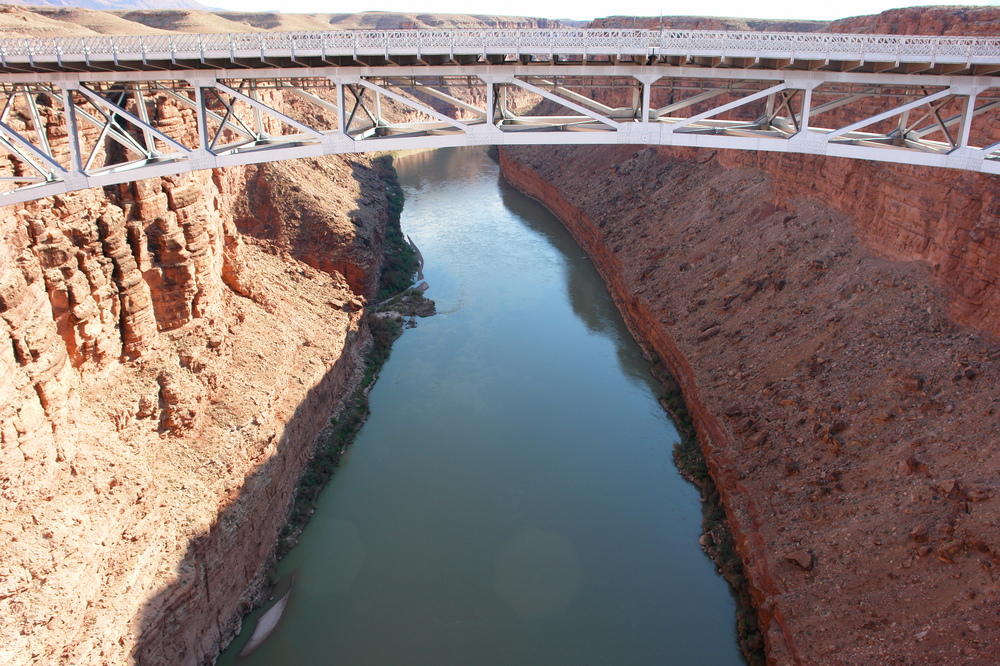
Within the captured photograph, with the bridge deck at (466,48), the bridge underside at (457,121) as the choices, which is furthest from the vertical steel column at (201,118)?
the bridge deck at (466,48)

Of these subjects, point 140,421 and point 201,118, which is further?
point 140,421

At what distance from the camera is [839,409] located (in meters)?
16.2

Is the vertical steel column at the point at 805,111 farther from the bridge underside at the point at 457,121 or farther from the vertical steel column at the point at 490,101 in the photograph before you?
the vertical steel column at the point at 490,101

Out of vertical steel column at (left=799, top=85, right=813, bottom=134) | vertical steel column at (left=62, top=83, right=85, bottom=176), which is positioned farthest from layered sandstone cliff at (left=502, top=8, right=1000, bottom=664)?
vertical steel column at (left=62, top=83, right=85, bottom=176)

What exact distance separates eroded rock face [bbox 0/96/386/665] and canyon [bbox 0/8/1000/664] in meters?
0.05

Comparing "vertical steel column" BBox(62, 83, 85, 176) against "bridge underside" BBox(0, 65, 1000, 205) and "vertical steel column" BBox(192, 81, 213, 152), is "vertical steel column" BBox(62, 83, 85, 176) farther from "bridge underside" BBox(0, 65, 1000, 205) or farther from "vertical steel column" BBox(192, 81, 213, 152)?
"vertical steel column" BBox(192, 81, 213, 152)

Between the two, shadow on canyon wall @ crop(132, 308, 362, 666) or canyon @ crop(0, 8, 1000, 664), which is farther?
shadow on canyon wall @ crop(132, 308, 362, 666)

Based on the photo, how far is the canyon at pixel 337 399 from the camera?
11703 mm

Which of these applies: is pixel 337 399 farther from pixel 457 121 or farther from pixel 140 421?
pixel 457 121

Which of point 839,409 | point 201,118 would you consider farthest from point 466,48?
point 839,409

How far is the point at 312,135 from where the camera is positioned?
43.3 feet

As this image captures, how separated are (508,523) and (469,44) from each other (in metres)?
10.2

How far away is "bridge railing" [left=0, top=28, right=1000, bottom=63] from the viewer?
12.5m

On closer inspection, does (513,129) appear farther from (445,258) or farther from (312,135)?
(445,258)
